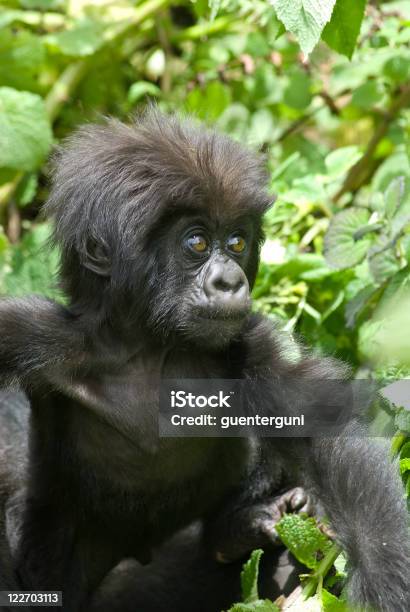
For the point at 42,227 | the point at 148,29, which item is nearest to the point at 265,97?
the point at 148,29

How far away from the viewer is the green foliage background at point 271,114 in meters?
4.13

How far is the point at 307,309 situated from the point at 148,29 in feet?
8.08

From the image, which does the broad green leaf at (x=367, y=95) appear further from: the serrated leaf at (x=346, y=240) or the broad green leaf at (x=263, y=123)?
the serrated leaf at (x=346, y=240)

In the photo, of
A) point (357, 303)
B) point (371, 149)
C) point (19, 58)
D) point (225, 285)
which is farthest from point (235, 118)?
point (225, 285)

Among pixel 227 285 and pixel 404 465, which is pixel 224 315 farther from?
pixel 404 465

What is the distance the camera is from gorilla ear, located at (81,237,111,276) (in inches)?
123

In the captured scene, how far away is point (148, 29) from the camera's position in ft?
20.0

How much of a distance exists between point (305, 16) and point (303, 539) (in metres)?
1.48

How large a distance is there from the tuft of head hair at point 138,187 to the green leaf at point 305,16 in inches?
20.1

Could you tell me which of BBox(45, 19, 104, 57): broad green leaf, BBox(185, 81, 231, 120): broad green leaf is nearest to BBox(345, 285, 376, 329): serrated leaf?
BBox(185, 81, 231, 120): broad green leaf

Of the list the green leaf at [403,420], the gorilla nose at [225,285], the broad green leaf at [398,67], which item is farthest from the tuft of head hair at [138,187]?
the broad green leaf at [398,67]

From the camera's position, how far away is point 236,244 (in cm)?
311

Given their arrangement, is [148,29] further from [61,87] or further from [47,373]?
[47,373]

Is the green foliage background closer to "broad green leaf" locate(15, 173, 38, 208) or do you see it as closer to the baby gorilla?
"broad green leaf" locate(15, 173, 38, 208)
